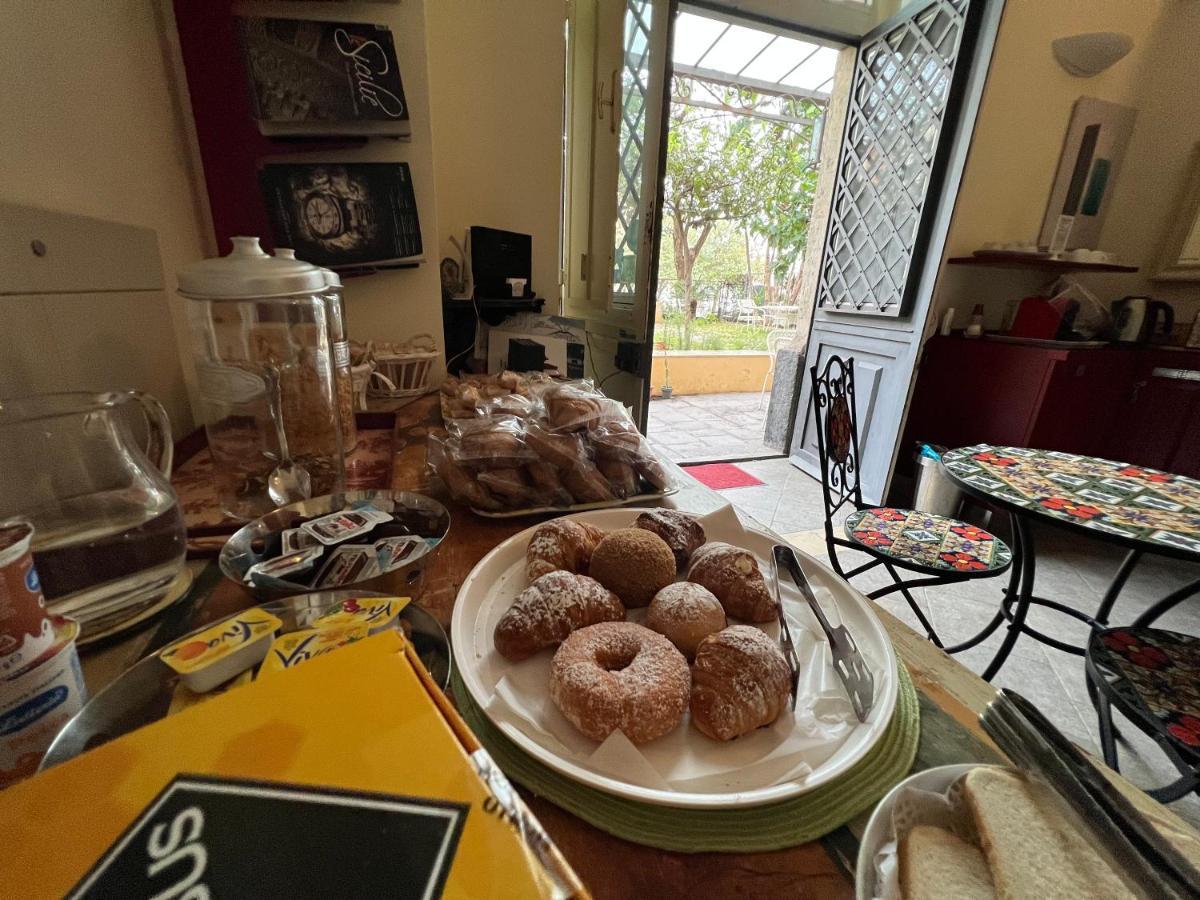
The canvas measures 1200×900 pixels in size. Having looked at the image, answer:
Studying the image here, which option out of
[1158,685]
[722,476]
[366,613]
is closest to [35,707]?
[366,613]

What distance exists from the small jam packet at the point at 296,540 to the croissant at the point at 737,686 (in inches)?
16.2

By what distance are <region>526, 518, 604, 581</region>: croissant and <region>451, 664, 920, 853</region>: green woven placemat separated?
21 centimetres

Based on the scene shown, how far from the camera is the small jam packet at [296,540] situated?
1.67 feet

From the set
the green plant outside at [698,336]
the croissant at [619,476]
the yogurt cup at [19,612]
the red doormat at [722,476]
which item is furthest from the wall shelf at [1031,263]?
the green plant outside at [698,336]

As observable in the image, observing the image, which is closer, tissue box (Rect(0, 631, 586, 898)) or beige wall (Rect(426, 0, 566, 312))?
tissue box (Rect(0, 631, 586, 898))

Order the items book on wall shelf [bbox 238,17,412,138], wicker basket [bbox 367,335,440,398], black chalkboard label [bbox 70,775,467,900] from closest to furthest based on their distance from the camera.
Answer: black chalkboard label [bbox 70,775,467,900]
book on wall shelf [bbox 238,17,412,138]
wicker basket [bbox 367,335,440,398]

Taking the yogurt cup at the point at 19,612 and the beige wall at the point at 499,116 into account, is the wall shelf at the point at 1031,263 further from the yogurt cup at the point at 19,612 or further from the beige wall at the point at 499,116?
the yogurt cup at the point at 19,612

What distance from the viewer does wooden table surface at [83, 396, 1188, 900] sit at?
0.29 metres

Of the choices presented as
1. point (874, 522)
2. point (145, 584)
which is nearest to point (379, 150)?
point (145, 584)

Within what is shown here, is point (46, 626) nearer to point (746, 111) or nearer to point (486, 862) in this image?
point (486, 862)

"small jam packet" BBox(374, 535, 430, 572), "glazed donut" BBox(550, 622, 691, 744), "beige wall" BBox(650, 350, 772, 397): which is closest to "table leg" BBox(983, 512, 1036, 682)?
"glazed donut" BBox(550, 622, 691, 744)

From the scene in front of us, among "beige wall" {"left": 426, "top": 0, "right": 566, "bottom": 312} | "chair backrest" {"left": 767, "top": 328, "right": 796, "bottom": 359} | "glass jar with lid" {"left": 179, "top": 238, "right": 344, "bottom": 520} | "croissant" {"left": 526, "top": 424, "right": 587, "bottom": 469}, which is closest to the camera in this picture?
"glass jar with lid" {"left": 179, "top": 238, "right": 344, "bottom": 520}

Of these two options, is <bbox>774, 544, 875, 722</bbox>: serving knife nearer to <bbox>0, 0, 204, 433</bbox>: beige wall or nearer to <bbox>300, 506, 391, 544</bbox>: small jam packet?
Result: <bbox>300, 506, 391, 544</bbox>: small jam packet

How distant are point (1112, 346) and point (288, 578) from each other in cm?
349
